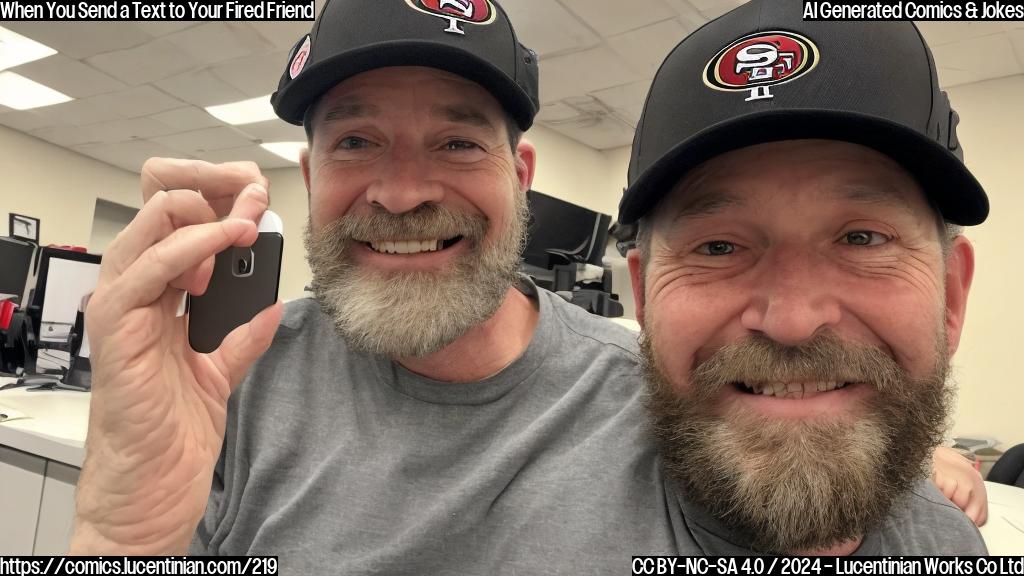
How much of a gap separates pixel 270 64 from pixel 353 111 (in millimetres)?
4220

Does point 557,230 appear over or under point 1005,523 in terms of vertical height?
over

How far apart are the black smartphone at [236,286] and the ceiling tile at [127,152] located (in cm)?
722

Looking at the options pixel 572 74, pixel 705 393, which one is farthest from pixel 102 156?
pixel 705 393

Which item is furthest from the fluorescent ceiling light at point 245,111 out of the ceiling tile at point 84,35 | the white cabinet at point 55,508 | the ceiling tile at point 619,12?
the white cabinet at point 55,508

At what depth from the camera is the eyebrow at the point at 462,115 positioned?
978mm

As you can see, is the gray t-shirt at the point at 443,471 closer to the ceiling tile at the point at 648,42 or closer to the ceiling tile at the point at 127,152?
the ceiling tile at the point at 648,42

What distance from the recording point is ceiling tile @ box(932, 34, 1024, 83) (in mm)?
3637

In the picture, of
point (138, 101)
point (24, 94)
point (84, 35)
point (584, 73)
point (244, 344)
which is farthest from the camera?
point (24, 94)

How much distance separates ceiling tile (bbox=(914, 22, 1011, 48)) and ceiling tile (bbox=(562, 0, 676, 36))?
1453 mm

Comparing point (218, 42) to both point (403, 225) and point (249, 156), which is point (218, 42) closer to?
point (249, 156)

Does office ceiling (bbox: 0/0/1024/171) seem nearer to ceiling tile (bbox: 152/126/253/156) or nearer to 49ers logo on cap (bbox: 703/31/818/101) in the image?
ceiling tile (bbox: 152/126/253/156)

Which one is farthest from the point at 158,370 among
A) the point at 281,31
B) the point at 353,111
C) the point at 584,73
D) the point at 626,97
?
the point at 626,97

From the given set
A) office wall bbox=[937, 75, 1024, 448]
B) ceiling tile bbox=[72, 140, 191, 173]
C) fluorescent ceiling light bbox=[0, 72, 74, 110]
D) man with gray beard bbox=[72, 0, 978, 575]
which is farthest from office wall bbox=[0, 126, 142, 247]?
office wall bbox=[937, 75, 1024, 448]

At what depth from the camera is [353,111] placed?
980 millimetres
